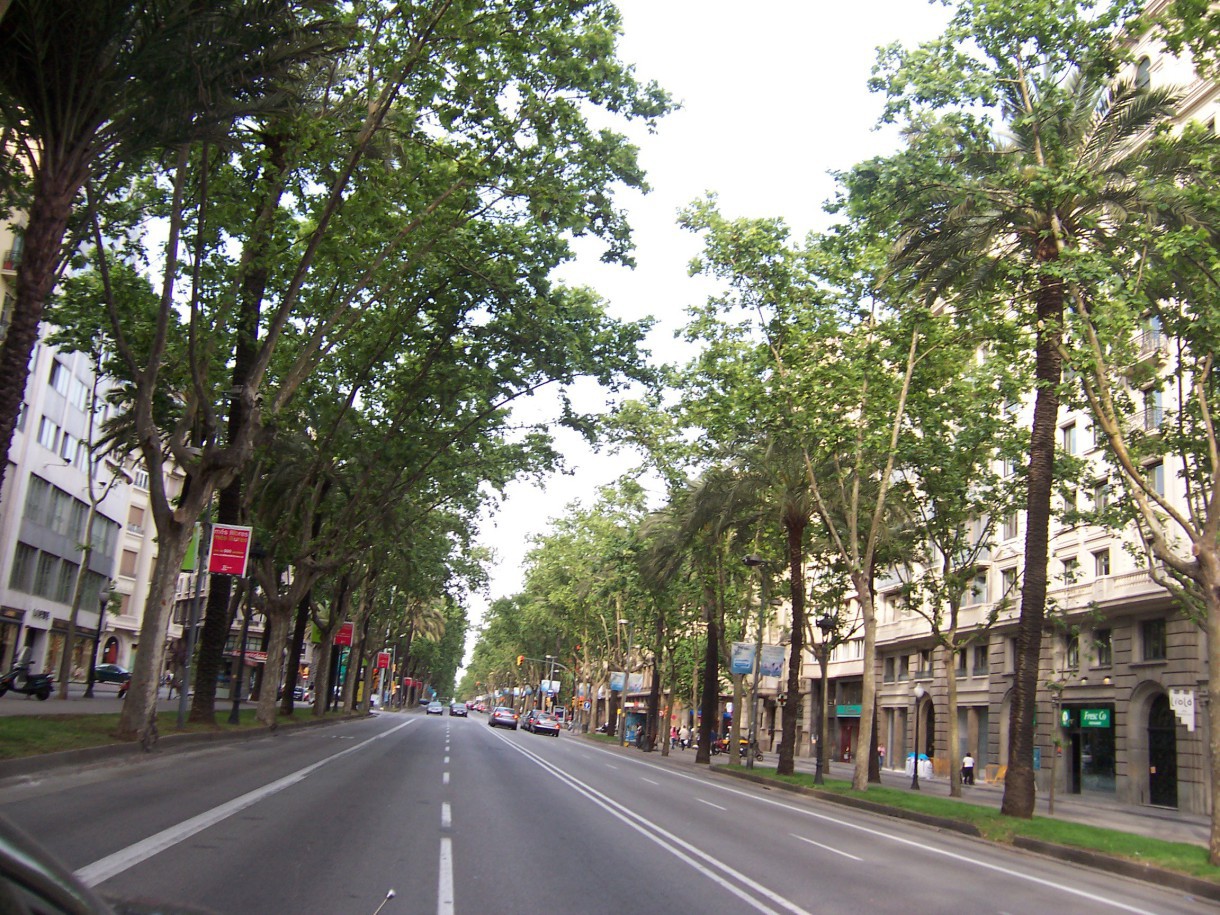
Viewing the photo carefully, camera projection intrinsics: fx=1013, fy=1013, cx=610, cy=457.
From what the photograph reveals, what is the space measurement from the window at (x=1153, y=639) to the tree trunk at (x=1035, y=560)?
15754 mm

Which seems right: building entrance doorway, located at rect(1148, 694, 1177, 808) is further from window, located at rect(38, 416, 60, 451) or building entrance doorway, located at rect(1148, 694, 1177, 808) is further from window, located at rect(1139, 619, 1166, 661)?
window, located at rect(38, 416, 60, 451)

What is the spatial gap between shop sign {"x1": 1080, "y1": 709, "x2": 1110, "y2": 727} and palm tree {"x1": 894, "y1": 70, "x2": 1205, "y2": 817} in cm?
1789

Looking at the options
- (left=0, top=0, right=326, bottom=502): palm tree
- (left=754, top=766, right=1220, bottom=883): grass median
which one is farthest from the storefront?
(left=0, top=0, right=326, bottom=502): palm tree

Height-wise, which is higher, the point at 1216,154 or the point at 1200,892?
the point at 1216,154

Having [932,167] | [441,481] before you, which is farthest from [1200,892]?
[441,481]

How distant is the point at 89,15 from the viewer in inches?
459

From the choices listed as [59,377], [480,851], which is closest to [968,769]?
[480,851]

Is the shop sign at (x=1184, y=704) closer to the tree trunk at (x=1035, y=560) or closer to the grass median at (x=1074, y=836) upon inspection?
the grass median at (x=1074, y=836)

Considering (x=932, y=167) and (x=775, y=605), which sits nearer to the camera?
(x=932, y=167)

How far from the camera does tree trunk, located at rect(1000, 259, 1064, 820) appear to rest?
67.8 ft

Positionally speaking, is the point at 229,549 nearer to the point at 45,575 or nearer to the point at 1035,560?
the point at 1035,560

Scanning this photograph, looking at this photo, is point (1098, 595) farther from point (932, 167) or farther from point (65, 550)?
point (65, 550)

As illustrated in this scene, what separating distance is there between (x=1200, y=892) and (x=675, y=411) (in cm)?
2076

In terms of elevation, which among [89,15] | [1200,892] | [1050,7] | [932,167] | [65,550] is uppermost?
[1050,7]
